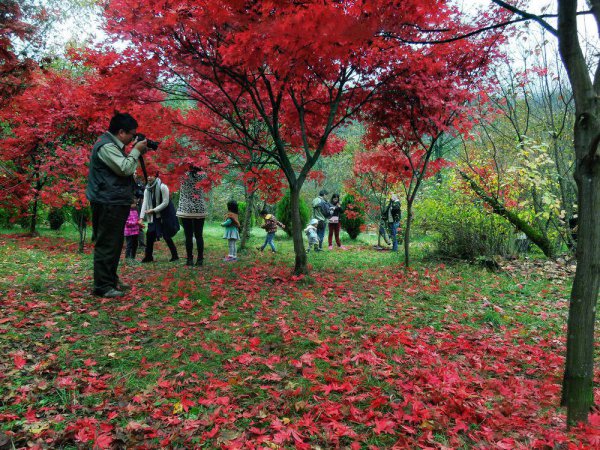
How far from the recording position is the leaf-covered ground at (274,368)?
6.71ft

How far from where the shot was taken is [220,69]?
5.20 metres

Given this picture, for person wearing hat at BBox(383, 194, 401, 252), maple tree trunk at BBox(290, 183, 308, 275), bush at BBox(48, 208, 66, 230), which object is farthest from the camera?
bush at BBox(48, 208, 66, 230)

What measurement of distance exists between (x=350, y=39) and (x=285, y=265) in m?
4.75

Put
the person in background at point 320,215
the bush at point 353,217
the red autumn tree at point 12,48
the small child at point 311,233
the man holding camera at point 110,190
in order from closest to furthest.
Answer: the man holding camera at point 110,190 → the red autumn tree at point 12,48 → the small child at point 311,233 → the person in background at point 320,215 → the bush at point 353,217

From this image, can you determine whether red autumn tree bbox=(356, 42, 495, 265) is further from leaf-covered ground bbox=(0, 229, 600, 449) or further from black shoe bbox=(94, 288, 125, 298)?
black shoe bbox=(94, 288, 125, 298)

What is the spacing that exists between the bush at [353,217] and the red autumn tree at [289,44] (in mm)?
8197

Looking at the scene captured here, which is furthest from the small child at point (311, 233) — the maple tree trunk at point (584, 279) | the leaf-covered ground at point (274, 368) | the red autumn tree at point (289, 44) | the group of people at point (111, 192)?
the maple tree trunk at point (584, 279)

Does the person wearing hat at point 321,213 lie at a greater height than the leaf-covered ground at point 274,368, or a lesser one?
greater

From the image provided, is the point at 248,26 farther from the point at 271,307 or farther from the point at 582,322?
the point at 582,322

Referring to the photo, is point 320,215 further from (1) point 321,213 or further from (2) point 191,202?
(2) point 191,202

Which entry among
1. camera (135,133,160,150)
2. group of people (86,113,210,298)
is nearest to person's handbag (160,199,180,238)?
group of people (86,113,210,298)

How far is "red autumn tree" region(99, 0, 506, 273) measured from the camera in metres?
3.64

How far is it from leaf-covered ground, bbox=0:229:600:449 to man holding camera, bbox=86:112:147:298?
0.44 m

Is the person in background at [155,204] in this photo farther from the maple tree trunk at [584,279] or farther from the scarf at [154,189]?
the maple tree trunk at [584,279]
